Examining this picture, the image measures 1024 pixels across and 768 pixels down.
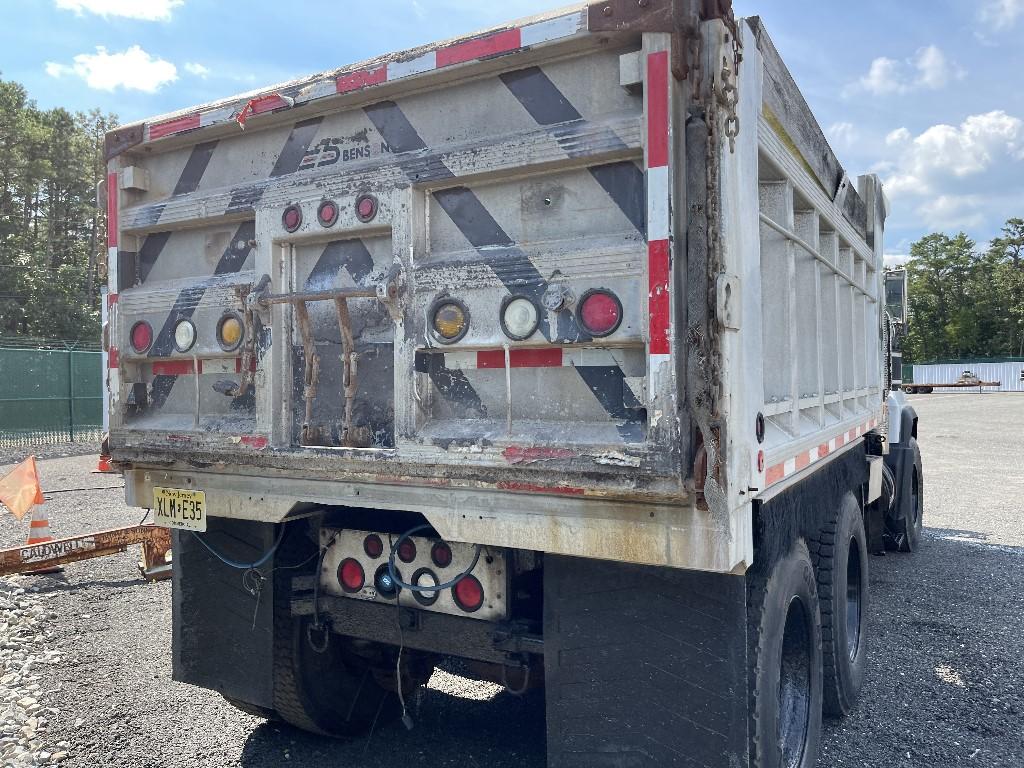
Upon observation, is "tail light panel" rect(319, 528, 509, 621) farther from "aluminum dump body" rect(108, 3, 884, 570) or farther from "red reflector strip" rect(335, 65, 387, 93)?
"red reflector strip" rect(335, 65, 387, 93)

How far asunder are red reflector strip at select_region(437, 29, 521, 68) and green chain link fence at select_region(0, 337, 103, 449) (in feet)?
55.0

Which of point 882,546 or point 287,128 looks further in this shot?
point 882,546

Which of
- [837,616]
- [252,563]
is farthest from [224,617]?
[837,616]

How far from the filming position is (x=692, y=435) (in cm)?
212

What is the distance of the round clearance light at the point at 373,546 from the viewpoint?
298 cm

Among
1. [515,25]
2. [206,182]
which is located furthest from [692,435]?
[206,182]

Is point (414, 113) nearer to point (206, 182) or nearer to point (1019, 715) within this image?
point (206, 182)

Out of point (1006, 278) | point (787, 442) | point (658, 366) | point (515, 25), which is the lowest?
point (787, 442)

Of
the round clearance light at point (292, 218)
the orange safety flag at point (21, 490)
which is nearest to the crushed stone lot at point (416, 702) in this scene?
the orange safety flag at point (21, 490)

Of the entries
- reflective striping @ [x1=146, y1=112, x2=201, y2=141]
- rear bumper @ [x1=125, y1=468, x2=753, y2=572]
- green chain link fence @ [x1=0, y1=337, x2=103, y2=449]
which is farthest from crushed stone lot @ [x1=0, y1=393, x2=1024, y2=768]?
green chain link fence @ [x1=0, y1=337, x2=103, y2=449]

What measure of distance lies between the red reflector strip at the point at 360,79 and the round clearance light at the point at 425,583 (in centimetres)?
178

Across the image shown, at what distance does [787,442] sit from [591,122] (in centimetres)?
141

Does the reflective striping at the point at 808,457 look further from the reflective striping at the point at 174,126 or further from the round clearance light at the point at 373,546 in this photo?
the reflective striping at the point at 174,126

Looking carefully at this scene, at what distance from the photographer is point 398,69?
2.67m
